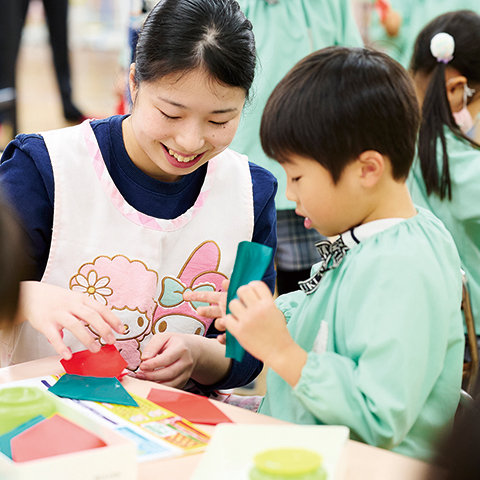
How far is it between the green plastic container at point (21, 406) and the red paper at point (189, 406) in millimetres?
162

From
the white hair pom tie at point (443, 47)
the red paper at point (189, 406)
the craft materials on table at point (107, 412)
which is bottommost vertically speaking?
the red paper at point (189, 406)

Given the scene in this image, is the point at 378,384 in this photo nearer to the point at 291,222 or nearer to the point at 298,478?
the point at 298,478

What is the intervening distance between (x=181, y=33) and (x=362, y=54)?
0.31 meters

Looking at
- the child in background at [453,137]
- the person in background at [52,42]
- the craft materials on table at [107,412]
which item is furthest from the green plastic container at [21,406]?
the person in background at [52,42]

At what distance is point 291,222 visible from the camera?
6.41ft

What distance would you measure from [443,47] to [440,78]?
9 centimetres

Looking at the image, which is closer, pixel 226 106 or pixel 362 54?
pixel 362 54

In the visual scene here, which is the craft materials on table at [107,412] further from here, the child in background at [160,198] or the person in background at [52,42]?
the person in background at [52,42]

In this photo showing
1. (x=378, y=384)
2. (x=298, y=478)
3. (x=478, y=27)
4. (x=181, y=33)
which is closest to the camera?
(x=298, y=478)

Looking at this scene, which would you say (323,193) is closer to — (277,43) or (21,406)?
(21,406)

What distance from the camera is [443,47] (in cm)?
180

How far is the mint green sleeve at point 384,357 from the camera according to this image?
70cm

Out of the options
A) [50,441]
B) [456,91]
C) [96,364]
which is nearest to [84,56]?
[456,91]

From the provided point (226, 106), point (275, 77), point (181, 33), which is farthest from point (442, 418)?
point (275, 77)
